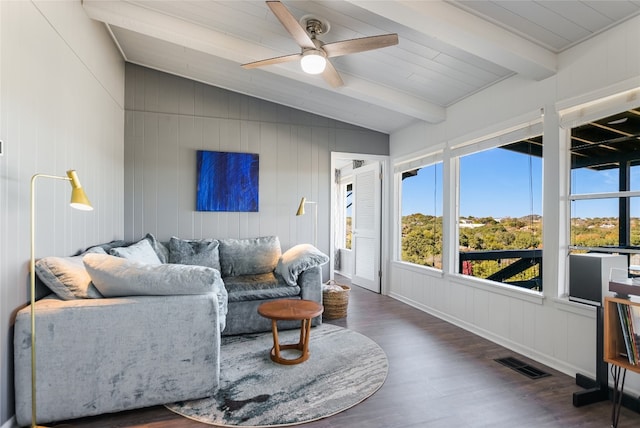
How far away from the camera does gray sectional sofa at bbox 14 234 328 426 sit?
1.85 meters

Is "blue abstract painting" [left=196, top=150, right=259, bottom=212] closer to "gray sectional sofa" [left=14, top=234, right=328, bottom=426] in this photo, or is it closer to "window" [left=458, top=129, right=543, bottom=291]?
"gray sectional sofa" [left=14, top=234, right=328, bottom=426]

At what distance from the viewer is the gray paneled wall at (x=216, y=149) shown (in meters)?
4.14

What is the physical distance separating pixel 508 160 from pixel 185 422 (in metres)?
3.48

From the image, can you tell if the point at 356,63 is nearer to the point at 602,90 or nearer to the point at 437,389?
the point at 602,90

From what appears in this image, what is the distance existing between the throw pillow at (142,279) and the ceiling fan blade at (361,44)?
1.80m

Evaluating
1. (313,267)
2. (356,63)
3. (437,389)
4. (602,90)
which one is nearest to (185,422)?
(437,389)

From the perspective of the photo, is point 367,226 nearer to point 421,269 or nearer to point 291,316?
point 421,269

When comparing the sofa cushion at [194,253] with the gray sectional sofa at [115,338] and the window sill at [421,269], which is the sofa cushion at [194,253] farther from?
the window sill at [421,269]

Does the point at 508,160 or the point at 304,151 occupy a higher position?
the point at 304,151

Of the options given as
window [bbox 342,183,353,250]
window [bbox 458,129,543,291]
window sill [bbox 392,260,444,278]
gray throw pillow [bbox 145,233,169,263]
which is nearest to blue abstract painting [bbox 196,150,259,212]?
gray throw pillow [bbox 145,233,169,263]

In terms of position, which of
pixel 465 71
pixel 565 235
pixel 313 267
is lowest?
pixel 313 267

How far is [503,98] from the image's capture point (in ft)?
10.3

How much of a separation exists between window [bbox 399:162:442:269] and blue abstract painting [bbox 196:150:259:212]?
216 centimetres

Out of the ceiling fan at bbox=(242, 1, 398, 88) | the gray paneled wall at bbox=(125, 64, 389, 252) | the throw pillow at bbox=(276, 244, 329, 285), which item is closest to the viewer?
the ceiling fan at bbox=(242, 1, 398, 88)
